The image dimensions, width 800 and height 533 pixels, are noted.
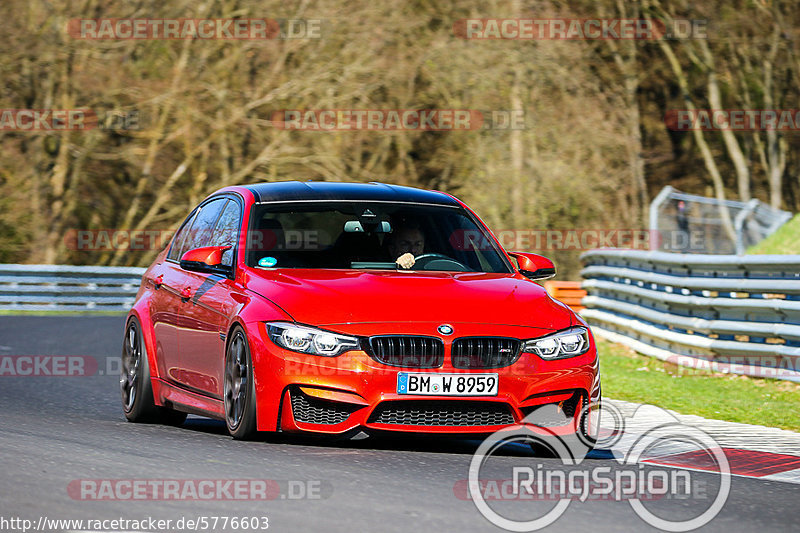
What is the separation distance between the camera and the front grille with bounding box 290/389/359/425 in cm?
764

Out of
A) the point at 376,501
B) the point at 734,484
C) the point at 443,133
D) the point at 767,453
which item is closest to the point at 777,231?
the point at 443,133

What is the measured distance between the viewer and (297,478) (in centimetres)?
677

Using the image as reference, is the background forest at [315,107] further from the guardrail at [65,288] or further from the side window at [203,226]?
the side window at [203,226]

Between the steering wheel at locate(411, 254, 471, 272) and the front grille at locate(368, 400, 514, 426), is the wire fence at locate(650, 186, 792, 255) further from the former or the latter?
the front grille at locate(368, 400, 514, 426)

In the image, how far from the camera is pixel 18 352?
54.6ft

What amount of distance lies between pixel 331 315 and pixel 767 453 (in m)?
2.99

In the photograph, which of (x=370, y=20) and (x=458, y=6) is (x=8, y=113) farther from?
(x=458, y=6)

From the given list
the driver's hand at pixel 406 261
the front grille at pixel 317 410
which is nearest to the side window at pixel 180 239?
the driver's hand at pixel 406 261

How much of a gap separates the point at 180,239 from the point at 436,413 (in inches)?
133

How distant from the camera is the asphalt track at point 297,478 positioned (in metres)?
5.84

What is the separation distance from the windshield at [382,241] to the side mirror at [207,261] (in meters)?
0.18

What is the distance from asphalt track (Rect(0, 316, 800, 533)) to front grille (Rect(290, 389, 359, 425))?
187mm

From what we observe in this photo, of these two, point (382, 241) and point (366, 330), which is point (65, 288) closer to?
point (382, 241)

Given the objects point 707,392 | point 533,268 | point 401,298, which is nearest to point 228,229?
point 401,298
